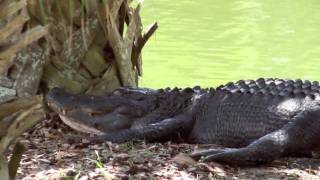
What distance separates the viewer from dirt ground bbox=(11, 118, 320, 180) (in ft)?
10.0

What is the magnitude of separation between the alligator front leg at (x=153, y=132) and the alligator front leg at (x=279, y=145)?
653 millimetres

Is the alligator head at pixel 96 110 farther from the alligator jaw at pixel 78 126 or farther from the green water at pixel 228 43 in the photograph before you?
the green water at pixel 228 43

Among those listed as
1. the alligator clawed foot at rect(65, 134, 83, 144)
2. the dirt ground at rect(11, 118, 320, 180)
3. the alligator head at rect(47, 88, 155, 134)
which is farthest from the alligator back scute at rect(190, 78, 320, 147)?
the alligator clawed foot at rect(65, 134, 83, 144)

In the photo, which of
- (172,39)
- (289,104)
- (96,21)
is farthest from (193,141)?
(172,39)

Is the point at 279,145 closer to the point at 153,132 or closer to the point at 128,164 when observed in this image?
the point at 153,132

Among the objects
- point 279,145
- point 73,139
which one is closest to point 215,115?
point 279,145

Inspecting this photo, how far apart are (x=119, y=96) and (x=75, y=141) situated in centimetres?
75

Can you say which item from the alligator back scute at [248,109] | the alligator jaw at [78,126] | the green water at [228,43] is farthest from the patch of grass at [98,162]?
the green water at [228,43]

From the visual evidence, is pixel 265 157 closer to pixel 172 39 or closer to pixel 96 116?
pixel 96 116

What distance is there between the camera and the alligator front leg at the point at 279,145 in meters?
3.53

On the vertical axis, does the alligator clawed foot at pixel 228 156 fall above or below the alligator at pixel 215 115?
below

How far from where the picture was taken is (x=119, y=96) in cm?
450

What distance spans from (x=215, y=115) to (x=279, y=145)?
0.73 metres

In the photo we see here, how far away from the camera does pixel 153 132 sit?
4.16 meters
